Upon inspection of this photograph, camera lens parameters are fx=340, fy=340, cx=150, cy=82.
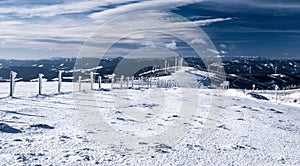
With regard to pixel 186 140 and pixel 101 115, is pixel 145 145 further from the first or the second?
pixel 101 115

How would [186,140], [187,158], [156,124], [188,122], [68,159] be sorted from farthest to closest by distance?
[188,122], [156,124], [186,140], [187,158], [68,159]

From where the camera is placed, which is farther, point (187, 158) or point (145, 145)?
point (145, 145)

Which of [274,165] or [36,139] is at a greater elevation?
[36,139]

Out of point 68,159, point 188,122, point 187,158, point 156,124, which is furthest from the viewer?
point 188,122

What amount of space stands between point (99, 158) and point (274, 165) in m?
4.00

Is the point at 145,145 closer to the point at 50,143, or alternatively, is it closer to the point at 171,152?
the point at 171,152

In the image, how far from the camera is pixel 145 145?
8234 mm

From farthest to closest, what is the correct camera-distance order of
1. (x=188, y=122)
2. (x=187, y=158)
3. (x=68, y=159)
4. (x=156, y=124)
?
(x=188, y=122), (x=156, y=124), (x=187, y=158), (x=68, y=159)

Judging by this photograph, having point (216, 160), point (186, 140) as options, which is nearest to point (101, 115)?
point (186, 140)

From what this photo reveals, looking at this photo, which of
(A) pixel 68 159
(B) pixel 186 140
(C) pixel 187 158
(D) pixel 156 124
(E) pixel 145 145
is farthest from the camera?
(D) pixel 156 124

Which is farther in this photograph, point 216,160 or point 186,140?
point 186,140

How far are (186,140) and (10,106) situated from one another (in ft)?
22.8

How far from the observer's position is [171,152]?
7781 mm

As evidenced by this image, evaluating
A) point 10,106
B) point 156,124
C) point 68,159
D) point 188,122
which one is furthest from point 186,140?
point 10,106
